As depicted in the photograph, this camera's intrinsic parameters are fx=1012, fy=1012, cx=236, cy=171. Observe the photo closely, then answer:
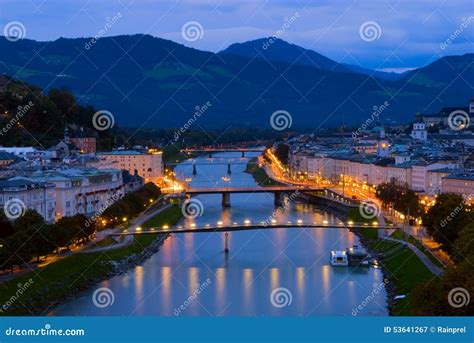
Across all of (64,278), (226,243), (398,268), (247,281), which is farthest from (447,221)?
(64,278)

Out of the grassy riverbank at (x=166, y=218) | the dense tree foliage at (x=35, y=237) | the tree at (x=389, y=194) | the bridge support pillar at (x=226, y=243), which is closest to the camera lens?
the dense tree foliage at (x=35, y=237)

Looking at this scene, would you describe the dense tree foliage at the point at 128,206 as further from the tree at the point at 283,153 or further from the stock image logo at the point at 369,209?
the tree at the point at 283,153

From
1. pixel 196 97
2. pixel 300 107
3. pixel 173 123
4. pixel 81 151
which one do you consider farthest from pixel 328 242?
pixel 300 107

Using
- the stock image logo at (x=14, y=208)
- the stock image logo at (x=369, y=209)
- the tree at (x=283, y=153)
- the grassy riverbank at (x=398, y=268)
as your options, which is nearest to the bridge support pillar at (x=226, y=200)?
the stock image logo at (x=369, y=209)

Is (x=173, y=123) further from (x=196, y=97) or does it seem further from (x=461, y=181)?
(x=461, y=181)

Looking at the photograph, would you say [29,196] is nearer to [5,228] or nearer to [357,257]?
[5,228]

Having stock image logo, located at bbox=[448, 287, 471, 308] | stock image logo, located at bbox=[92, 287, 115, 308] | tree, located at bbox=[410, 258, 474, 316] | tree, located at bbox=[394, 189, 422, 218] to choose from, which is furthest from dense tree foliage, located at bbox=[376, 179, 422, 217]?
stock image logo, located at bbox=[448, 287, 471, 308]

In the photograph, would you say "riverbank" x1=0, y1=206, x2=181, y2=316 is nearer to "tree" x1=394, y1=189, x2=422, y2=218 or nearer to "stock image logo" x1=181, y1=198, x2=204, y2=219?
"tree" x1=394, y1=189, x2=422, y2=218
